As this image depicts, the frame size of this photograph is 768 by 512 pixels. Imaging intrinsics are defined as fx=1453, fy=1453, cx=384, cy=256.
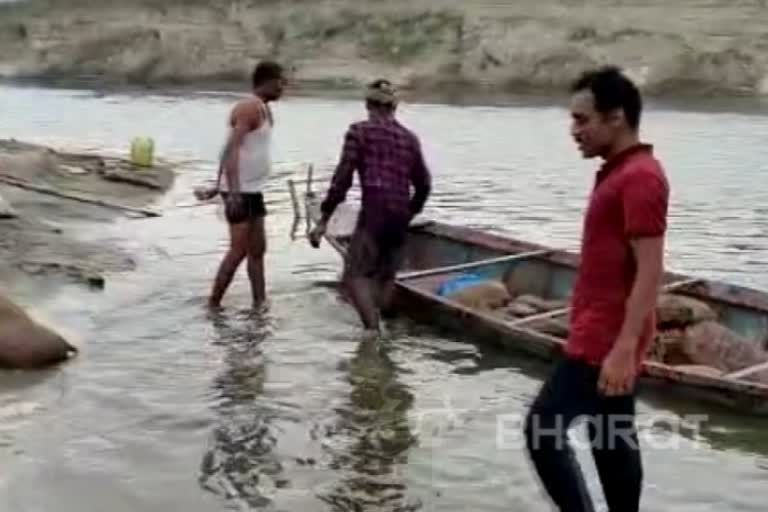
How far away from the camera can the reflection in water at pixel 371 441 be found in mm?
6836

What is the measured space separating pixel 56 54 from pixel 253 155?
62.9m

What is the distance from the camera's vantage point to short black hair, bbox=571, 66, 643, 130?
5.10 metres

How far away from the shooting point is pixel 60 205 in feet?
58.5

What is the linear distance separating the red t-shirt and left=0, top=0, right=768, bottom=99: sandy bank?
48.7m

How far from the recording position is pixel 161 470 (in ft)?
23.7

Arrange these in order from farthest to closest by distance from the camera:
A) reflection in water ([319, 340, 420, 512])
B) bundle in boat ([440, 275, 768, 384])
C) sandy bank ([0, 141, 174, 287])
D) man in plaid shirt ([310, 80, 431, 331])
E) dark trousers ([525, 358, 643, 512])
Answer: sandy bank ([0, 141, 174, 287]) < man in plaid shirt ([310, 80, 431, 331]) < bundle in boat ([440, 275, 768, 384]) < reflection in water ([319, 340, 420, 512]) < dark trousers ([525, 358, 643, 512])

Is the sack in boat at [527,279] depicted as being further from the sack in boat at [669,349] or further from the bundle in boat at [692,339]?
the sack in boat at [669,349]

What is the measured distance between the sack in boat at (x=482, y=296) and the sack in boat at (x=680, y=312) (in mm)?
1533

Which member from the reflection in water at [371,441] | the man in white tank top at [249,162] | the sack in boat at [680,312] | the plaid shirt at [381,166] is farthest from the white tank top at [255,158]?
the sack in boat at [680,312]

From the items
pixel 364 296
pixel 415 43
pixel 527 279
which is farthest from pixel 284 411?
pixel 415 43

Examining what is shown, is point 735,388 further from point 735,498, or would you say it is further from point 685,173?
point 685,173

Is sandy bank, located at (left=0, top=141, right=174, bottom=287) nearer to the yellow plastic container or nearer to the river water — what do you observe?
the yellow plastic container

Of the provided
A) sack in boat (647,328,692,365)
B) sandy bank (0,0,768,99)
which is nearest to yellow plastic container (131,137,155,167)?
sack in boat (647,328,692,365)

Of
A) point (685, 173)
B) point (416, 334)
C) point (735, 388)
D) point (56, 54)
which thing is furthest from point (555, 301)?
point (56, 54)
